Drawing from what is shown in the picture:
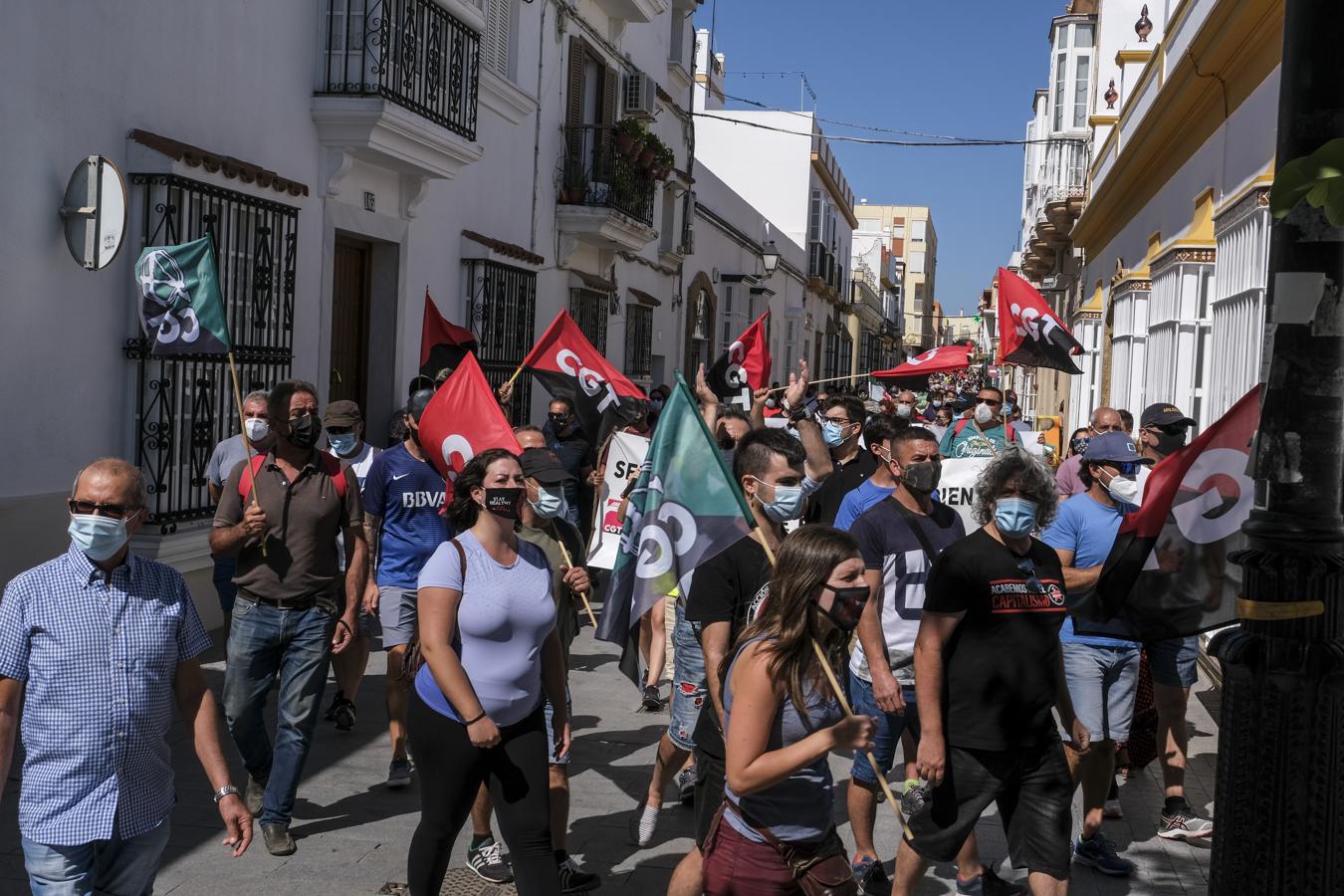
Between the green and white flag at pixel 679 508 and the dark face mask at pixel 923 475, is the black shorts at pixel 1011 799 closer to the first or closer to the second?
the green and white flag at pixel 679 508

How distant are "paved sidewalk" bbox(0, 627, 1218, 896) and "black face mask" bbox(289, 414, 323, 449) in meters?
1.59

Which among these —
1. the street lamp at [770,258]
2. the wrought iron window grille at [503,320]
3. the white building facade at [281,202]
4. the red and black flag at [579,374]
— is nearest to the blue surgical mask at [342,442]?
the white building facade at [281,202]

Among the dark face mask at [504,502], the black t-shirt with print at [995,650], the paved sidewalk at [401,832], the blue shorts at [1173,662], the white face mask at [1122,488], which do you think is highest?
the white face mask at [1122,488]

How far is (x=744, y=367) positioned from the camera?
12.2 meters

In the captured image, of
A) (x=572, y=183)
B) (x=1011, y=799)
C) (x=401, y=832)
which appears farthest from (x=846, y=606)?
(x=572, y=183)

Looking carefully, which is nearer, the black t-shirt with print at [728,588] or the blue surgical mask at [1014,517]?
the black t-shirt with print at [728,588]

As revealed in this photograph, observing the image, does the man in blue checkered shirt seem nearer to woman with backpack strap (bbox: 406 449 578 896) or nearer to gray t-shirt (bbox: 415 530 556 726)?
woman with backpack strap (bbox: 406 449 578 896)

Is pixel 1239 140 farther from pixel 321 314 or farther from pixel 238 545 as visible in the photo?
pixel 238 545

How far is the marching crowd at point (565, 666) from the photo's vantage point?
362cm

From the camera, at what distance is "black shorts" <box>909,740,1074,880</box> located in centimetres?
450

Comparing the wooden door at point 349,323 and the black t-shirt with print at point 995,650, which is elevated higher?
the wooden door at point 349,323

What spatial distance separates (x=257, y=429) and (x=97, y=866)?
402cm

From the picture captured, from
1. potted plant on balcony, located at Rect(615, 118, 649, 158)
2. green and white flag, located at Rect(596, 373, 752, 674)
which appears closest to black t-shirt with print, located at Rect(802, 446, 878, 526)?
green and white flag, located at Rect(596, 373, 752, 674)

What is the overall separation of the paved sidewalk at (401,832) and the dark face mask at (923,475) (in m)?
1.56
